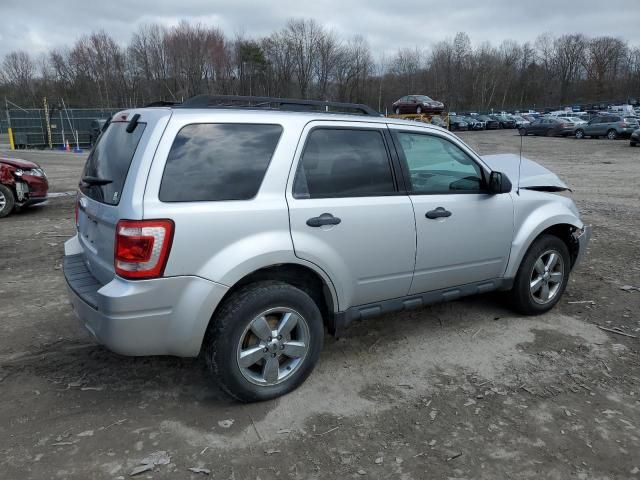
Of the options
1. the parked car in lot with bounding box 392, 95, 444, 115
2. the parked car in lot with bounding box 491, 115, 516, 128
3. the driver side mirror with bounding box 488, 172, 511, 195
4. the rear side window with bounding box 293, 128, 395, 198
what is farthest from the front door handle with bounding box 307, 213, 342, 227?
the parked car in lot with bounding box 491, 115, 516, 128

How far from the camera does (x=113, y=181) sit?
305cm

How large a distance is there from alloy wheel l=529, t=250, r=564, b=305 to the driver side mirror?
34.3 inches

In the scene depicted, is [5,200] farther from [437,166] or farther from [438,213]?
[438,213]

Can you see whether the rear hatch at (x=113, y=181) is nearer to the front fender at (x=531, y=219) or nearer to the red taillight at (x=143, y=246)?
the red taillight at (x=143, y=246)

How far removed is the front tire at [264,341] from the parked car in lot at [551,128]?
135ft

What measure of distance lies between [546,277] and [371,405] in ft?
7.77

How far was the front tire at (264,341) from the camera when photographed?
9.95 ft

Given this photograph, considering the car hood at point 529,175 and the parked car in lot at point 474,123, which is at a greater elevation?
the parked car in lot at point 474,123

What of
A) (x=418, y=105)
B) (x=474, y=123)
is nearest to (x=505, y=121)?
(x=474, y=123)

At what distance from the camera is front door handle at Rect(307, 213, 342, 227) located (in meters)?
3.23

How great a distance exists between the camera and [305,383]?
3559mm

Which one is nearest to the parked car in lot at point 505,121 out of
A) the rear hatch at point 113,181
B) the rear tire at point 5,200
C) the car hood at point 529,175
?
the rear tire at point 5,200

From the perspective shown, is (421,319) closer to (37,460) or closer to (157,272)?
(157,272)

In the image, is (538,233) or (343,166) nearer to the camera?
(343,166)
